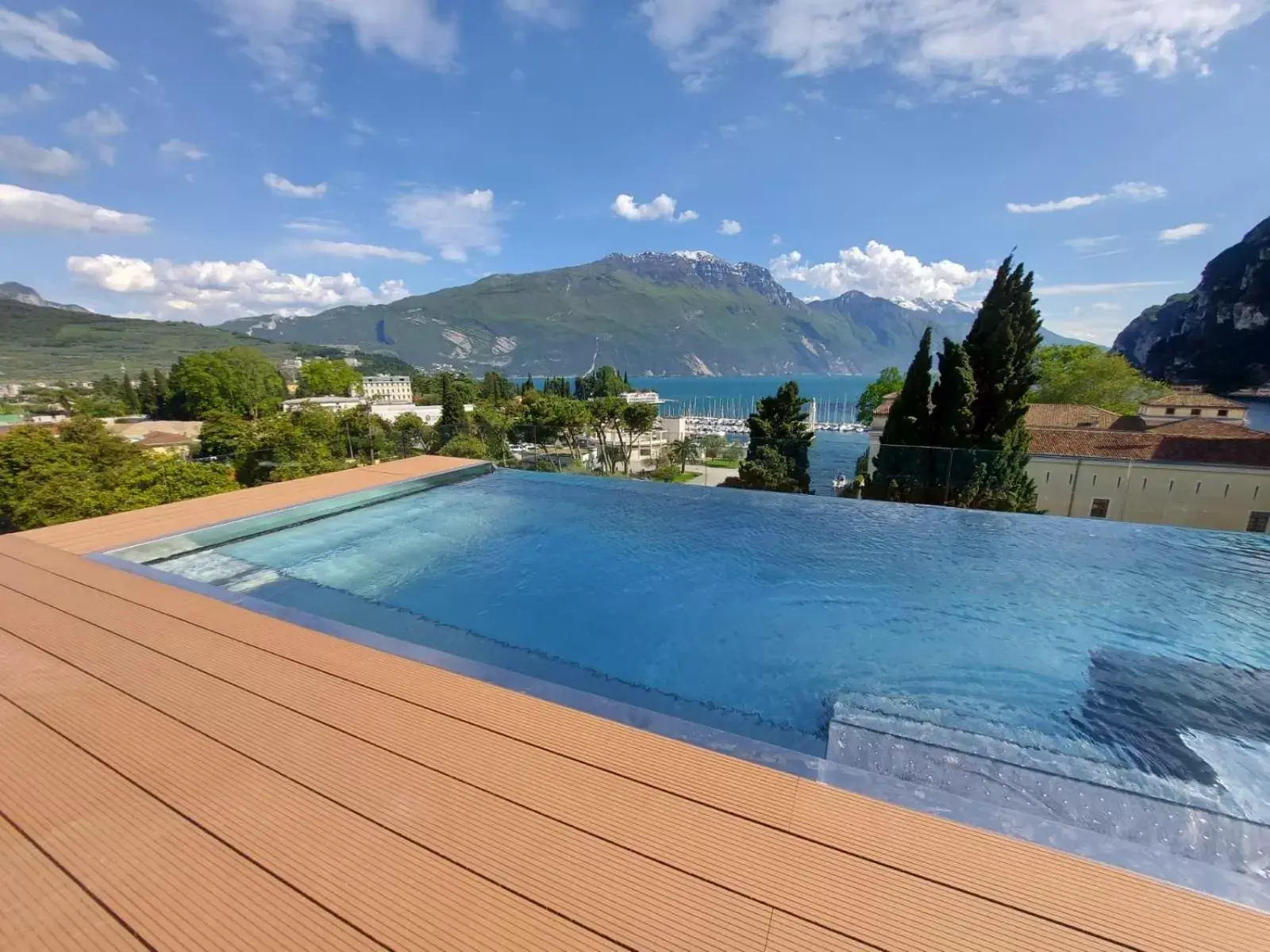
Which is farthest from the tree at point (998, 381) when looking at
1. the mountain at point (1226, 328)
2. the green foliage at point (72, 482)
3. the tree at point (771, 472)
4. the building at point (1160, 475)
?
the mountain at point (1226, 328)

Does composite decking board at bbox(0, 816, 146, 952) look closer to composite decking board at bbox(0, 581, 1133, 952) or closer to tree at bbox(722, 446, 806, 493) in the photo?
composite decking board at bbox(0, 581, 1133, 952)

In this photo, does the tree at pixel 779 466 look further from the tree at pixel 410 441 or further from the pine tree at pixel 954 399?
the tree at pixel 410 441

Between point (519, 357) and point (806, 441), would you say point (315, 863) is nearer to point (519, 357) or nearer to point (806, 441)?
point (806, 441)

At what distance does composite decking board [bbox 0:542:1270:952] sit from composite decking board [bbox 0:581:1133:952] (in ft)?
0.22

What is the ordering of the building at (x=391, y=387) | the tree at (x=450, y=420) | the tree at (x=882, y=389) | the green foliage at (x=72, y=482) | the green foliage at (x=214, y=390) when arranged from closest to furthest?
1. the green foliage at (x=72, y=482)
2. the tree at (x=450, y=420)
3. the tree at (x=882, y=389)
4. the green foliage at (x=214, y=390)
5. the building at (x=391, y=387)

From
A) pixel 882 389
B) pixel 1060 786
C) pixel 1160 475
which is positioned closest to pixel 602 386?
pixel 882 389

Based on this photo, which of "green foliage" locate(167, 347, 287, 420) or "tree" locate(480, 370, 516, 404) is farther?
"tree" locate(480, 370, 516, 404)

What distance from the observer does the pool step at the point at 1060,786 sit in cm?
197

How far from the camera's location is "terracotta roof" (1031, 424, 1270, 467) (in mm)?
8852

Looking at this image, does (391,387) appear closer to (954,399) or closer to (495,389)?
(495,389)

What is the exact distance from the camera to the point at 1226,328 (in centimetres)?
5147

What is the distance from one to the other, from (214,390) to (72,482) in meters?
41.0

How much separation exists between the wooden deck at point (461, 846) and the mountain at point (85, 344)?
99.6m

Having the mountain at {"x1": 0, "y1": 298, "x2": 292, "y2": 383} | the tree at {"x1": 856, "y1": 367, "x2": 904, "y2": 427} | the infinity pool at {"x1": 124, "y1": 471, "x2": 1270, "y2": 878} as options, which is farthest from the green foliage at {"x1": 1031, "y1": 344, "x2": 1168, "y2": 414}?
the mountain at {"x1": 0, "y1": 298, "x2": 292, "y2": 383}
